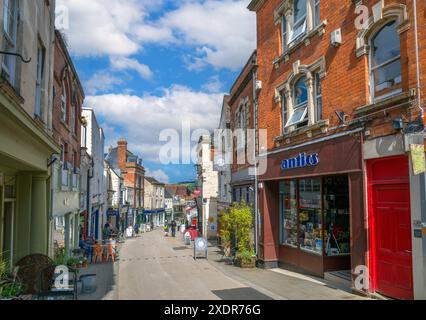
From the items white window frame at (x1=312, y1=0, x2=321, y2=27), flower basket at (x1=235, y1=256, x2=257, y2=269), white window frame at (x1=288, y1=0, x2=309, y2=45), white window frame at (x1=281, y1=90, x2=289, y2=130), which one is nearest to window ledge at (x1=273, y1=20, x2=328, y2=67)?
white window frame at (x1=288, y1=0, x2=309, y2=45)

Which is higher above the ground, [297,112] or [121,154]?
[121,154]

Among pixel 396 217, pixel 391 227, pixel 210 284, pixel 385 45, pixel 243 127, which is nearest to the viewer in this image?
pixel 396 217

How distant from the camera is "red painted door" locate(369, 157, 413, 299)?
8406 mm

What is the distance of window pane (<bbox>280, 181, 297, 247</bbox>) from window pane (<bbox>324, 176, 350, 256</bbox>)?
6.38 ft

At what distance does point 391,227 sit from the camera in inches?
348

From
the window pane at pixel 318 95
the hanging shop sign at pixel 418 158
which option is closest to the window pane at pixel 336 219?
the window pane at pixel 318 95

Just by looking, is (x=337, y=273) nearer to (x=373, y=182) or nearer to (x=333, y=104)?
(x=373, y=182)

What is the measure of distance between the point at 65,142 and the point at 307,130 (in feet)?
34.4

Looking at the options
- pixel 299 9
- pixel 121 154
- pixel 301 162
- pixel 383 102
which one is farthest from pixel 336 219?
pixel 121 154

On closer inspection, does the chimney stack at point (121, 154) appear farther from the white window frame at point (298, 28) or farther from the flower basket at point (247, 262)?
the white window frame at point (298, 28)

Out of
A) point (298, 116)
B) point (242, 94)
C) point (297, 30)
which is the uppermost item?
point (297, 30)

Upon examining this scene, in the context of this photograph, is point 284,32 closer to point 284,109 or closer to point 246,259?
point 284,109

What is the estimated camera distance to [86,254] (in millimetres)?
19297

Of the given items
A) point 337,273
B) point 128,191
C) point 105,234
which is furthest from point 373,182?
point 128,191
